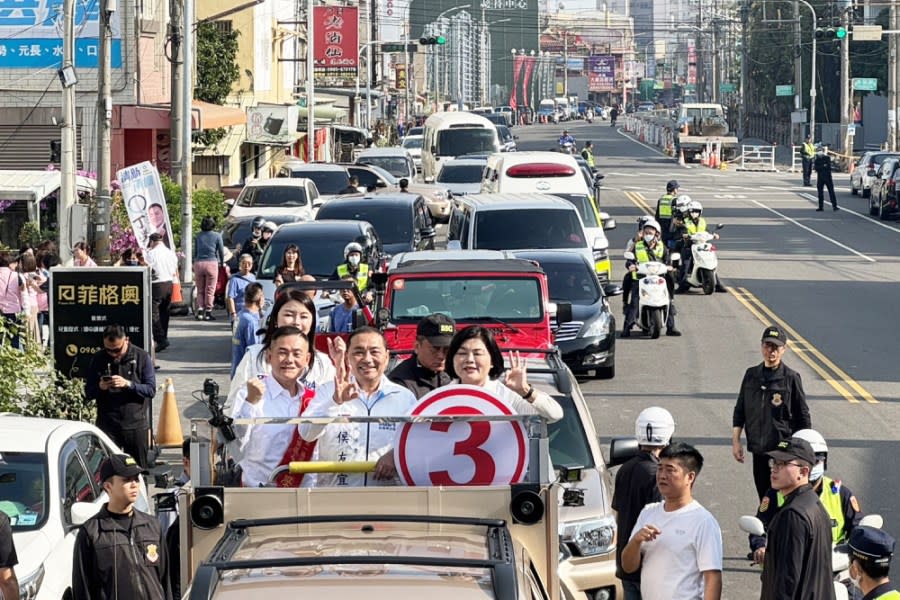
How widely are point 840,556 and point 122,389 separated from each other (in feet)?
20.9

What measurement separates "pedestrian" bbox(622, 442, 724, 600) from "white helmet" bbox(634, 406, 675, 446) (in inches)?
46.4

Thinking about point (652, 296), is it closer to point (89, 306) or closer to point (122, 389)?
point (89, 306)

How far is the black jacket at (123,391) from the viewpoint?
13.1 metres

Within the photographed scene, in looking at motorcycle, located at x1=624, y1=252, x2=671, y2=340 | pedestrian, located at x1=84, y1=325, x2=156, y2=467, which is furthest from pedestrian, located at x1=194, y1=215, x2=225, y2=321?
pedestrian, located at x1=84, y1=325, x2=156, y2=467

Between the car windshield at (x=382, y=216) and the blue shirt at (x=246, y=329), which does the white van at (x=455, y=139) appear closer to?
the car windshield at (x=382, y=216)

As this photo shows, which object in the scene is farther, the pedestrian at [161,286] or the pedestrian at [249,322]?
the pedestrian at [161,286]

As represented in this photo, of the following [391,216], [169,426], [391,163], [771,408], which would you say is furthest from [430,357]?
[391,163]

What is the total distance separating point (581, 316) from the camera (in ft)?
63.5

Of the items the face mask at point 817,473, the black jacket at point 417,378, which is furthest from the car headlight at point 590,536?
the face mask at point 817,473

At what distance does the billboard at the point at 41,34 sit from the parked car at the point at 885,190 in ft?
67.7

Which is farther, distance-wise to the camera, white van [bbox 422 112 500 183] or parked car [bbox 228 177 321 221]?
white van [bbox 422 112 500 183]

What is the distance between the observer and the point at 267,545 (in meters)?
5.33

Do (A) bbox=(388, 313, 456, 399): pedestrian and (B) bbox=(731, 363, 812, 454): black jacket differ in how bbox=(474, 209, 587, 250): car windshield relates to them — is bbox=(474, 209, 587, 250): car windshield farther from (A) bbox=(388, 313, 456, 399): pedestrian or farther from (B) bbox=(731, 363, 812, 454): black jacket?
(A) bbox=(388, 313, 456, 399): pedestrian

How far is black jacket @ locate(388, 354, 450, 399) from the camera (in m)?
9.12
